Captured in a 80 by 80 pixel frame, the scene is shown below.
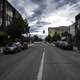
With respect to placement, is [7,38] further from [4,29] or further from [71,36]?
[71,36]

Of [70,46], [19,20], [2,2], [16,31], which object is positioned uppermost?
[2,2]

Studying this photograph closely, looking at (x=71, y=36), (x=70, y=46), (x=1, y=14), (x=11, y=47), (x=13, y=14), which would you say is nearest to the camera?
(x=11, y=47)

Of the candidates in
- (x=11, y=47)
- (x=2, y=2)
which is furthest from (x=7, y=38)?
(x=11, y=47)

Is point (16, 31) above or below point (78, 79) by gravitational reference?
above

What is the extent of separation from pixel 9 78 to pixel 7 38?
42.8 meters

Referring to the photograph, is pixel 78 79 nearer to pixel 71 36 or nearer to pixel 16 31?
pixel 16 31

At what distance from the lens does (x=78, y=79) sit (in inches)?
316

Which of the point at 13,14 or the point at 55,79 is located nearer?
the point at 55,79

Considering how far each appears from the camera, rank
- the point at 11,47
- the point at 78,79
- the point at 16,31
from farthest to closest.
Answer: the point at 16,31, the point at 11,47, the point at 78,79

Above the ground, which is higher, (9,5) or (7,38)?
(9,5)

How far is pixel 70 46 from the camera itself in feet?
125

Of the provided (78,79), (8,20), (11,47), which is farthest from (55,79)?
(8,20)

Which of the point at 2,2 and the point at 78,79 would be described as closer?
the point at 78,79

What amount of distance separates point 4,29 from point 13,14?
1337 centimetres
